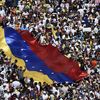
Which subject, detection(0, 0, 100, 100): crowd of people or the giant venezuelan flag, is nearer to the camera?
detection(0, 0, 100, 100): crowd of people

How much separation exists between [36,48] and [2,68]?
1730 millimetres

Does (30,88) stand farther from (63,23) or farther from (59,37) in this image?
(63,23)

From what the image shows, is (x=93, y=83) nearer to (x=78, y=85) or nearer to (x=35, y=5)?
(x=78, y=85)

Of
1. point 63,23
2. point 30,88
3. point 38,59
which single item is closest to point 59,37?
point 63,23

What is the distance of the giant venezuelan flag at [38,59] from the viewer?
61.6 ft

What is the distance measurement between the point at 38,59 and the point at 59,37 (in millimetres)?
4566

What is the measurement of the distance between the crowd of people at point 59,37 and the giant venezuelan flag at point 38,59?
285 millimetres

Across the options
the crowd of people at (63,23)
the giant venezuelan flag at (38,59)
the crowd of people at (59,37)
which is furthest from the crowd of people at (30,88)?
the crowd of people at (63,23)

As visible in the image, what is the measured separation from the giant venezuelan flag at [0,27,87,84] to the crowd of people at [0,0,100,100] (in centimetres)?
29

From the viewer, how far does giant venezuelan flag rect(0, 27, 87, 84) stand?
61.6 feet

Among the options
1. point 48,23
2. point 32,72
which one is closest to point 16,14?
point 48,23

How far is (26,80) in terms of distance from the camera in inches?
725

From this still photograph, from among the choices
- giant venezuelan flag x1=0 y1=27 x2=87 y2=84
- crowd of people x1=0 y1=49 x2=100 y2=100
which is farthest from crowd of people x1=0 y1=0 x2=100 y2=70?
giant venezuelan flag x1=0 y1=27 x2=87 y2=84

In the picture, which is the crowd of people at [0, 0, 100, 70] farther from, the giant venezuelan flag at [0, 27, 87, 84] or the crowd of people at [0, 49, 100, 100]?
the giant venezuelan flag at [0, 27, 87, 84]
